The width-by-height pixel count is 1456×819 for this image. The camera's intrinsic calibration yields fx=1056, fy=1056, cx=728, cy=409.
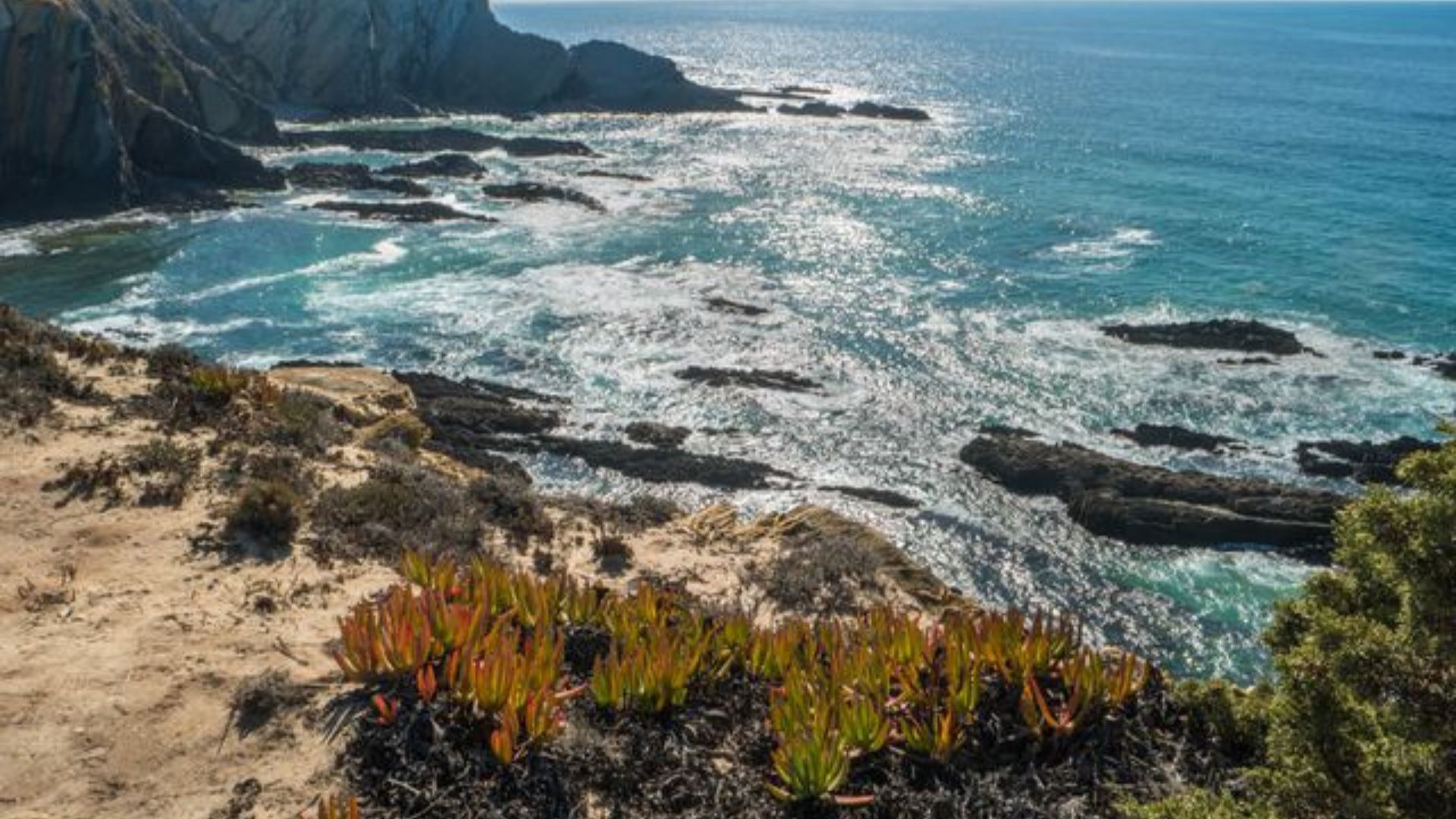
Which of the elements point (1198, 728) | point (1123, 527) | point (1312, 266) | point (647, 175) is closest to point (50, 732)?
point (1198, 728)

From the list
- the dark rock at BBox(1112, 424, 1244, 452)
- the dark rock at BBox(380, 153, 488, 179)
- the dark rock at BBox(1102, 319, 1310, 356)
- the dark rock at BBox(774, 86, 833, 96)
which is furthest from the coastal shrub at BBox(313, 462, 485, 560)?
the dark rock at BBox(774, 86, 833, 96)

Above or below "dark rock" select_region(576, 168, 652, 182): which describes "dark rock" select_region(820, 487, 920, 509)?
below

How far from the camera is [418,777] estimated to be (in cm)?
764

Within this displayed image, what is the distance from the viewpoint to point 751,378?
34000 millimetres

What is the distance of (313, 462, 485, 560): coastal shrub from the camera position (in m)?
12.8

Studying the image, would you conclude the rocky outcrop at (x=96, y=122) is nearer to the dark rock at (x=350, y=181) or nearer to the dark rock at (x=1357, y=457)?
the dark rock at (x=350, y=181)

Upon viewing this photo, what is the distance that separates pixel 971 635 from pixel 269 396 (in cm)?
1297

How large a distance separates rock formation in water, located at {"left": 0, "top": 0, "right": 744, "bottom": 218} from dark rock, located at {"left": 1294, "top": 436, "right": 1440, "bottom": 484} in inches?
2088

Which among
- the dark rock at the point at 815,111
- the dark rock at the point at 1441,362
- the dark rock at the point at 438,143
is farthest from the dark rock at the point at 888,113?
the dark rock at the point at 1441,362

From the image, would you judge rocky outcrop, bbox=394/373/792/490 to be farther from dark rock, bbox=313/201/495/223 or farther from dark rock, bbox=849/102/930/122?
dark rock, bbox=849/102/930/122

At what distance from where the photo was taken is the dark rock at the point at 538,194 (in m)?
59.7

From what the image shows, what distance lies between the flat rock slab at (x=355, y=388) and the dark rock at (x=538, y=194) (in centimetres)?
3589

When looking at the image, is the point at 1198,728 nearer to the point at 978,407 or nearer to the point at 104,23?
the point at 978,407

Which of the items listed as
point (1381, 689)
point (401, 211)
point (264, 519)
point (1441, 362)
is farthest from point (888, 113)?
point (1381, 689)
